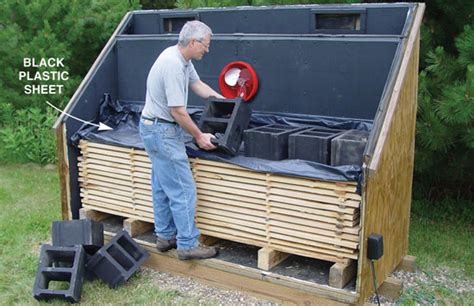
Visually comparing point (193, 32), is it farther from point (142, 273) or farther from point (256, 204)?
point (142, 273)

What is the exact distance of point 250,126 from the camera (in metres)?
5.32

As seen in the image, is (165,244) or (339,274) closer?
(339,274)

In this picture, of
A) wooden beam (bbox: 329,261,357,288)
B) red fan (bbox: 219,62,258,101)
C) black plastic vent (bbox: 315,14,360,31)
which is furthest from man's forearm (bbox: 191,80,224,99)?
wooden beam (bbox: 329,261,357,288)

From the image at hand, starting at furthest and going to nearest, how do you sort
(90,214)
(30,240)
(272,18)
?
(30,240), (90,214), (272,18)

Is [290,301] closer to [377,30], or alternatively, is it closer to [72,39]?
[377,30]

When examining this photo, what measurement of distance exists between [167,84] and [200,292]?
Answer: 5.50 feet

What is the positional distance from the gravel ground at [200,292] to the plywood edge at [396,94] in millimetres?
1370

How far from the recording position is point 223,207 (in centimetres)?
480

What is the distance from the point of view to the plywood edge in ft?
13.0

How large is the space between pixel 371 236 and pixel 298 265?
0.82m

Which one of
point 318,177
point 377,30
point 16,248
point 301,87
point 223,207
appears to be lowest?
point 16,248

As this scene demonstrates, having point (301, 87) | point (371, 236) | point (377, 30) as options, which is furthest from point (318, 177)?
point (377, 30)

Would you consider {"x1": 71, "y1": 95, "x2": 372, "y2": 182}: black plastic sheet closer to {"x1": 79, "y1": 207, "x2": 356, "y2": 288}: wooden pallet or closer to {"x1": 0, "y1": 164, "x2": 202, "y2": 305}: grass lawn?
{"x1": 79, "y1": 207, "x2": 356, "y2": 288}: wooden pallet

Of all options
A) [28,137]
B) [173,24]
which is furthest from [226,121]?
[28,137]
